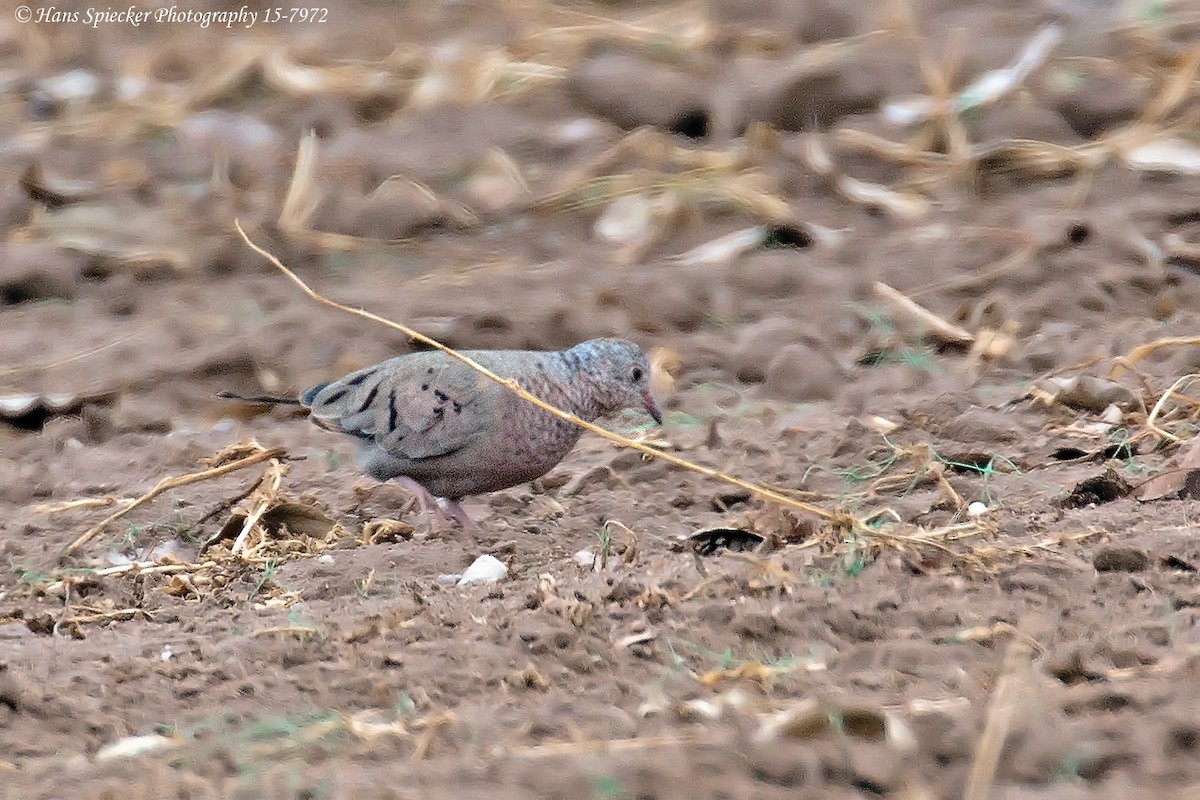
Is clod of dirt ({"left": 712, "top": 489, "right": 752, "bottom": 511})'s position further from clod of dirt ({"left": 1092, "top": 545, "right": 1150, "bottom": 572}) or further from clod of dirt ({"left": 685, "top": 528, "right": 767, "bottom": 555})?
clod of dirt ({"left": 1092, "top": 545, "right": 1150, "bottom": 572})

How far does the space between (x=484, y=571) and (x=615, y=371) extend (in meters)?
0.85

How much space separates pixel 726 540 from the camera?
418 cm

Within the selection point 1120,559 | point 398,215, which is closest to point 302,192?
point 398,215

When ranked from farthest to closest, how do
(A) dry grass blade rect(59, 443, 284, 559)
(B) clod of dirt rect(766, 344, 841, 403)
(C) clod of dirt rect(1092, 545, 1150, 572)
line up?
(B) clod of dirt rect(766, 344, 841, 403)
(A) dry grass blade rect(59, 443, 284, 559)
(C) clod of dirt rect(1092, 545, 1150, 572)

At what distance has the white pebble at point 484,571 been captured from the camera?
4.13 m

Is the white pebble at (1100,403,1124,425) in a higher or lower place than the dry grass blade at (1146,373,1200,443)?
lower

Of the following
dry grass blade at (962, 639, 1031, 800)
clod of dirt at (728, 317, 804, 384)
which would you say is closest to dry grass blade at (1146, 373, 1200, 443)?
clod of dirt at (728, 317, 804, 384)

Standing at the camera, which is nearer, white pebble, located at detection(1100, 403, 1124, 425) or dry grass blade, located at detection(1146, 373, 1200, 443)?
dry grass blade, located at detection(1146, 373, 1200, 443)

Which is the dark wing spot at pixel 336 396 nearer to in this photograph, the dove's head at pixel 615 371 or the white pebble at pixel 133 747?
the dove's head at pixel 615 371

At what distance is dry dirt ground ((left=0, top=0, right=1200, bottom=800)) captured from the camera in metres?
2.73

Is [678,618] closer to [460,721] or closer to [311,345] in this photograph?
[460,721]

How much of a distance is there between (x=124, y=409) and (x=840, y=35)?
455cm

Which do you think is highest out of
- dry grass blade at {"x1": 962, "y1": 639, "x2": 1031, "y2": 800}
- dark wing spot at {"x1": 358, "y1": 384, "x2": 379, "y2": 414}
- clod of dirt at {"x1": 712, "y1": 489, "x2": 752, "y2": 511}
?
dry grass blade at {"x1": 962, "y1": 639, "x2": 1031, "y2": 800}

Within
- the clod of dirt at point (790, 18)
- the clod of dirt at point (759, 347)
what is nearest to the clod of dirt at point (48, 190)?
the clod of dirt at point (790, 18)
